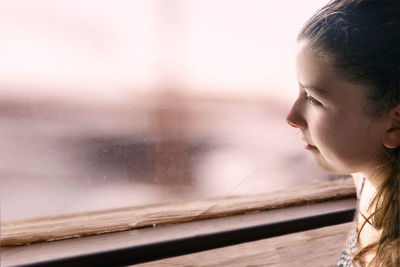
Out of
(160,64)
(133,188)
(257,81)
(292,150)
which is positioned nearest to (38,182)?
(133,188)

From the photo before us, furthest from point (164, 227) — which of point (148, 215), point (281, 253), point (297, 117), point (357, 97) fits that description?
point (357, 97)

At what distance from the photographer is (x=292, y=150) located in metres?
1.00

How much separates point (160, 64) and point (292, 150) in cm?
50

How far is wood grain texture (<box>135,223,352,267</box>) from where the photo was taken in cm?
75

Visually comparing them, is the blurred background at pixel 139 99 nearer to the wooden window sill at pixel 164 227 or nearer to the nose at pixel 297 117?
the wooden window sill at pixel 164 227

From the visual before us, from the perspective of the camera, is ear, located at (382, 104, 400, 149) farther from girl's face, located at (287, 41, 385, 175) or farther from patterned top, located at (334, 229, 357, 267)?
patterned top, located at (334, 229, 357, 267)

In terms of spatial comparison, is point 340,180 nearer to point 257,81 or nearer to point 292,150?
point 292,150

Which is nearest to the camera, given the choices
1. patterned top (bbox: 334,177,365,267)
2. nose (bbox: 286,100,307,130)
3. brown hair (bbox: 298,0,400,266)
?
brown hair (bbox: 298,0,400,266)

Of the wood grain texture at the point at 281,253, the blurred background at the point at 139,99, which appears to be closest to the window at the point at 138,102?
the blurred background at the point at 139,99

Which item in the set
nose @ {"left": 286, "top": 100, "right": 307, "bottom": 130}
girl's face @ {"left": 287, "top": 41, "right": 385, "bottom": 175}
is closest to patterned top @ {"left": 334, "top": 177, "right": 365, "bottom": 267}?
girl's face @ {"left": 287, "top": 41, "right": 385, "bottom": 175}

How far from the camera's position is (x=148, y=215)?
798 mm

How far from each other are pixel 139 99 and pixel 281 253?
521 millimetres

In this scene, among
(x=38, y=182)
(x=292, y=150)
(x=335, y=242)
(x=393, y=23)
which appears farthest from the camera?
(x=292, y=150)

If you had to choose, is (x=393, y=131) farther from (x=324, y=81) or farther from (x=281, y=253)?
(x=281, y=253)
